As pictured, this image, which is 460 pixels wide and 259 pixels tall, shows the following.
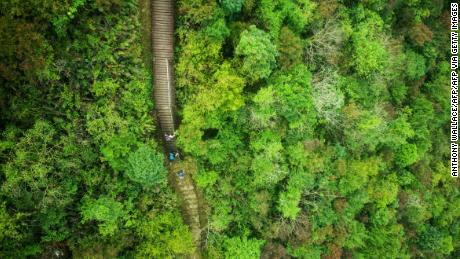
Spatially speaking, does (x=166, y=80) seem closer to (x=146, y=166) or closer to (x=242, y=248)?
(x=146, y=166)

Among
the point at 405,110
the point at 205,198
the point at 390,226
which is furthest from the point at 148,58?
the point at 390,226

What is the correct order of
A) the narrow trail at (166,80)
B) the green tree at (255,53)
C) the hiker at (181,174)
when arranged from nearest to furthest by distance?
the green tree at (255,53)
the narrow trail at (166,80)
the hiker at (181,174)

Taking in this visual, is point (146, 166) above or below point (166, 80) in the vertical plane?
below

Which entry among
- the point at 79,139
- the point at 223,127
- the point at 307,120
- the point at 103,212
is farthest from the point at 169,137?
the point at 307,120

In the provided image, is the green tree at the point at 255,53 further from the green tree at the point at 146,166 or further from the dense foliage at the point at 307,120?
the green tree at the point at 146,166

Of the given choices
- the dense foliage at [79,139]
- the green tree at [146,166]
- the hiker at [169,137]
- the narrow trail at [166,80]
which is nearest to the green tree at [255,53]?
the narrow trail at [166,80]

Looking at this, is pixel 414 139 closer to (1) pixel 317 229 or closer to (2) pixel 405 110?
(2) pixel 405 110
